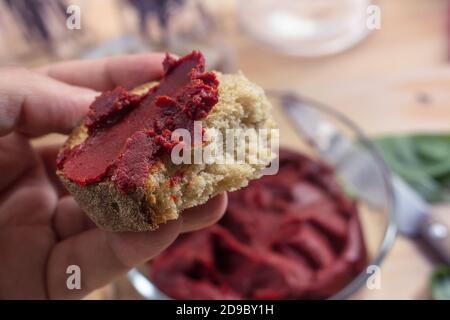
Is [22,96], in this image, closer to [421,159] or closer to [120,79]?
[120,79]

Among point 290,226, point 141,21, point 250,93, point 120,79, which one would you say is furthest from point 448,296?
point 141,21

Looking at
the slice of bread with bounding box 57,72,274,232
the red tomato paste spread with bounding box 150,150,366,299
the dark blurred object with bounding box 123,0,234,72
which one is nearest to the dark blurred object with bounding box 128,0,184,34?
the dark blurred object with bounding box 123,0,234,72

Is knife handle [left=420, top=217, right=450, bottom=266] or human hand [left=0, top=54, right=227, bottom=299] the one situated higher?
human hand [left=0, top=54, right=227, bottom=299]

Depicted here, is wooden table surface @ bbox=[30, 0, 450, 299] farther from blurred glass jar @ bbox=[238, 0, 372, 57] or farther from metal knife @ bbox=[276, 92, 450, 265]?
metal knife @ bbox=[276, 92, 450, 265]

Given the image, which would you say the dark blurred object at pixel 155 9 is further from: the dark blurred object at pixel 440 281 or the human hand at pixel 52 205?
the dark blurred object at pixel 440 281

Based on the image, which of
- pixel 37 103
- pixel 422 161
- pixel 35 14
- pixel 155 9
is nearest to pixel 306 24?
pixel 155 9

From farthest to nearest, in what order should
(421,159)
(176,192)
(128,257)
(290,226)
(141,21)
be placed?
1. (141,21)
2. (421,159)
3. (290,226)
4. (128,257)
5. (176,192)
